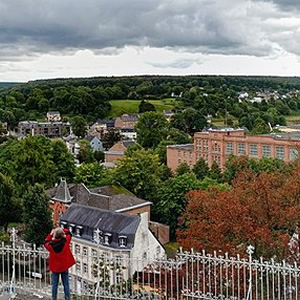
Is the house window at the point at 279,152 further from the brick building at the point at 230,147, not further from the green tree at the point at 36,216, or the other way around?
the green tree at the point at 36,216

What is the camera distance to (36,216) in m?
27.9

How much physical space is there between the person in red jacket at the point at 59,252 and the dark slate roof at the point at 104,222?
13.7 metres

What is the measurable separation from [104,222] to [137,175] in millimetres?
12252

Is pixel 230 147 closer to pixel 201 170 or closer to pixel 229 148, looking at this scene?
pixel 229 148

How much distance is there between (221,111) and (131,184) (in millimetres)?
69333

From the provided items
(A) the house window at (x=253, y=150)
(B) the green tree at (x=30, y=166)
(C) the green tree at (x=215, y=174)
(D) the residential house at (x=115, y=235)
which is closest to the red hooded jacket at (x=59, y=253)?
(D) the residential house at (x=115, y=235)

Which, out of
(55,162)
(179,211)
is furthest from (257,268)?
(55,162)

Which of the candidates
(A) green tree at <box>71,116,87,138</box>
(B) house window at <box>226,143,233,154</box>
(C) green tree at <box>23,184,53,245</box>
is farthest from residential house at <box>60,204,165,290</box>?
(A) green tree at <box>71,116,87,138</box>

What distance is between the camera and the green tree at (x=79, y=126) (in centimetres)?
8712

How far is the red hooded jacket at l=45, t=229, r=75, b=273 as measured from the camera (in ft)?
27.7

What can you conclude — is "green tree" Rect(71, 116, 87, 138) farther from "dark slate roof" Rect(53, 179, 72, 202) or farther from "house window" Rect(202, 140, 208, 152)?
"dark slate roof" Rect(53, 179, 72, 202)

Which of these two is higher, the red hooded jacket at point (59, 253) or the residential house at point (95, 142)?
the red hooded jacket at point (59, 253)

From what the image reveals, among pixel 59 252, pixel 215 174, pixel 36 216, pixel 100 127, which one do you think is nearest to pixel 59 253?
pixel 59 252

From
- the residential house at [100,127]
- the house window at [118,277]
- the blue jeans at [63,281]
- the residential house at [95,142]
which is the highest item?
the blue jeans at [63,281]
